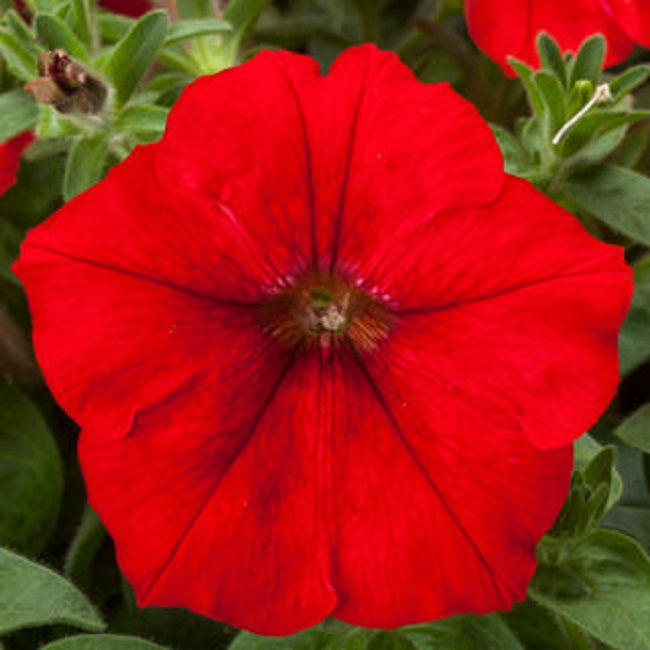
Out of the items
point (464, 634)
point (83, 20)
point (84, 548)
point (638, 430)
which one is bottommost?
point (84, 548)

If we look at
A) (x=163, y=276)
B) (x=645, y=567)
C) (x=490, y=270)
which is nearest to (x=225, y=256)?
(x=163, y=276)

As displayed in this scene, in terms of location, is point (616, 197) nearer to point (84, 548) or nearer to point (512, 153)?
point (512, 153)

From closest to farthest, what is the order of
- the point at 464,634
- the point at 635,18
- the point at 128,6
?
the point at 464,634
the point at 635,18
the point at 128,6

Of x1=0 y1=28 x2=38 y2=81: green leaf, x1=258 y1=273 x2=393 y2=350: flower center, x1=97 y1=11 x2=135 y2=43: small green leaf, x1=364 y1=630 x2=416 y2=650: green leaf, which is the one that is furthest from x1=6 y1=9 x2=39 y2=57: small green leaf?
x1=364 y1=630 x2=416 y2=650: green leaf

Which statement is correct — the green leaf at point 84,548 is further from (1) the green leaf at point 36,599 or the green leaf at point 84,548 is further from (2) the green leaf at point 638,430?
(2) the green leaf at point 638,430

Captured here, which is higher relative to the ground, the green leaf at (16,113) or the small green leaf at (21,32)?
the small green leaf at (21,32)

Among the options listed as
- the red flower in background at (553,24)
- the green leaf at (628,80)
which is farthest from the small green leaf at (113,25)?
the green leaf at (628,80)

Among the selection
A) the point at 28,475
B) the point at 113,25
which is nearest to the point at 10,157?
the point at 113,25
